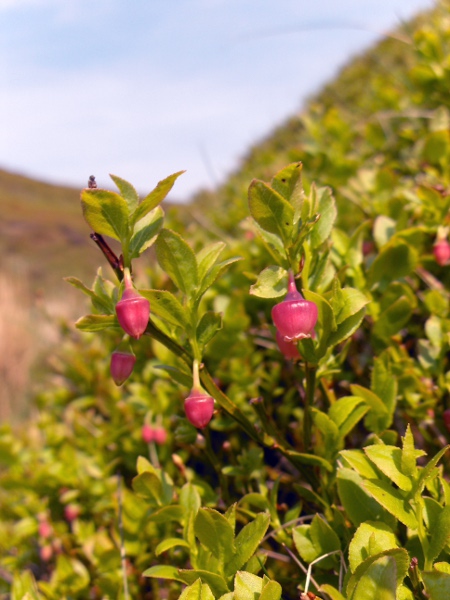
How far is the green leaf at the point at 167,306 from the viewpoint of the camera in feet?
2.83

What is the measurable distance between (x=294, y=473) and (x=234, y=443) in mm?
171

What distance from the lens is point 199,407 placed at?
2.76 feet

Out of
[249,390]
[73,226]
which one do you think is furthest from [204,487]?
[73,226]

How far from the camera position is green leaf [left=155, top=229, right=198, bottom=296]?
0.88 metres

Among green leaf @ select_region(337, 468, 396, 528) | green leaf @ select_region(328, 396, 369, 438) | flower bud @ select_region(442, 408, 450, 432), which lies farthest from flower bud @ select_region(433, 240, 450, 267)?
green leaf @ select_region(337, 468, 396, 528)

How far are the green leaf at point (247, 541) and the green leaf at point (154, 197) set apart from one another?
46 centimetres

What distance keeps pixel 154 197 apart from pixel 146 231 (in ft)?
0.24

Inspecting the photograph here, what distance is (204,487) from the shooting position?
120cm

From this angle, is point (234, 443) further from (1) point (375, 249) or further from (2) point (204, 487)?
(1) point (375, 249)

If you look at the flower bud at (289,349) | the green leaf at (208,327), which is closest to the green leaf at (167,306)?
the green leaf at (208,327)

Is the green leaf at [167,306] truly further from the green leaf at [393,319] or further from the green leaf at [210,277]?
the green leaf at [393,319]

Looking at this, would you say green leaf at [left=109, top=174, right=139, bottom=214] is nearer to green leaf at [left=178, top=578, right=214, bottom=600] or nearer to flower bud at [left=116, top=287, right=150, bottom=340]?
flower bud at [left=116, top=287, right=150, bottom=340]

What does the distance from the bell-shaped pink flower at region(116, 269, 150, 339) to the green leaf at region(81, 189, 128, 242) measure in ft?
0.33

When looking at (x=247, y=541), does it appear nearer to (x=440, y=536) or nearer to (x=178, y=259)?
(x=440, y=536)
